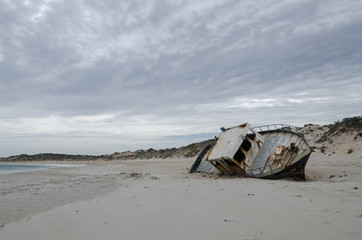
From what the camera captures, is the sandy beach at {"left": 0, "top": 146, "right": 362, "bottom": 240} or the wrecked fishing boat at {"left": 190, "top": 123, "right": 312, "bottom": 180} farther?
the wrecked fishing boat at {"left": 190, "top": 123, "right": 312, "bottom": 180}

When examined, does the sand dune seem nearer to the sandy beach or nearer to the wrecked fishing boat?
the sandy beach

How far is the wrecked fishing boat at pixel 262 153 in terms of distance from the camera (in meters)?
10.1

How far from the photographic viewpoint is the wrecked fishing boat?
33.0ft

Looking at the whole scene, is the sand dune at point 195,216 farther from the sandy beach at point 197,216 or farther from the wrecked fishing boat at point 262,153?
the wrecked fishing boat at point 262,153

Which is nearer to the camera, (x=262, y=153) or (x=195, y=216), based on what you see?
(x=195, y=216)

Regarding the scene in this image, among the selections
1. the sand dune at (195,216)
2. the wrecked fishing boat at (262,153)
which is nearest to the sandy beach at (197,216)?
the sand dune at (195,216)

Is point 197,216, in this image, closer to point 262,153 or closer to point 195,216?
point 195,216

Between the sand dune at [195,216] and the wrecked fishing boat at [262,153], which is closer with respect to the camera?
the sand dune at [195,216]

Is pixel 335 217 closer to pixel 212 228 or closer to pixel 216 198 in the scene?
pixel 212 228

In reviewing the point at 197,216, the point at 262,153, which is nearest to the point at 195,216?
the point at 197,216

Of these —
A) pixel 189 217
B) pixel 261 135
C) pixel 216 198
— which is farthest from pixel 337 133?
pixel 189 217

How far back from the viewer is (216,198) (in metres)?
6.22

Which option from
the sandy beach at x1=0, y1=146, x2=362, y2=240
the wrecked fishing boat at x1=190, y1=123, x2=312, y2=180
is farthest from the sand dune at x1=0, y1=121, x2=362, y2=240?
the wrecked fishing boat at x1=190, y1=123, x2=312, y2=180

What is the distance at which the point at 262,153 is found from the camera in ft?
38.3
